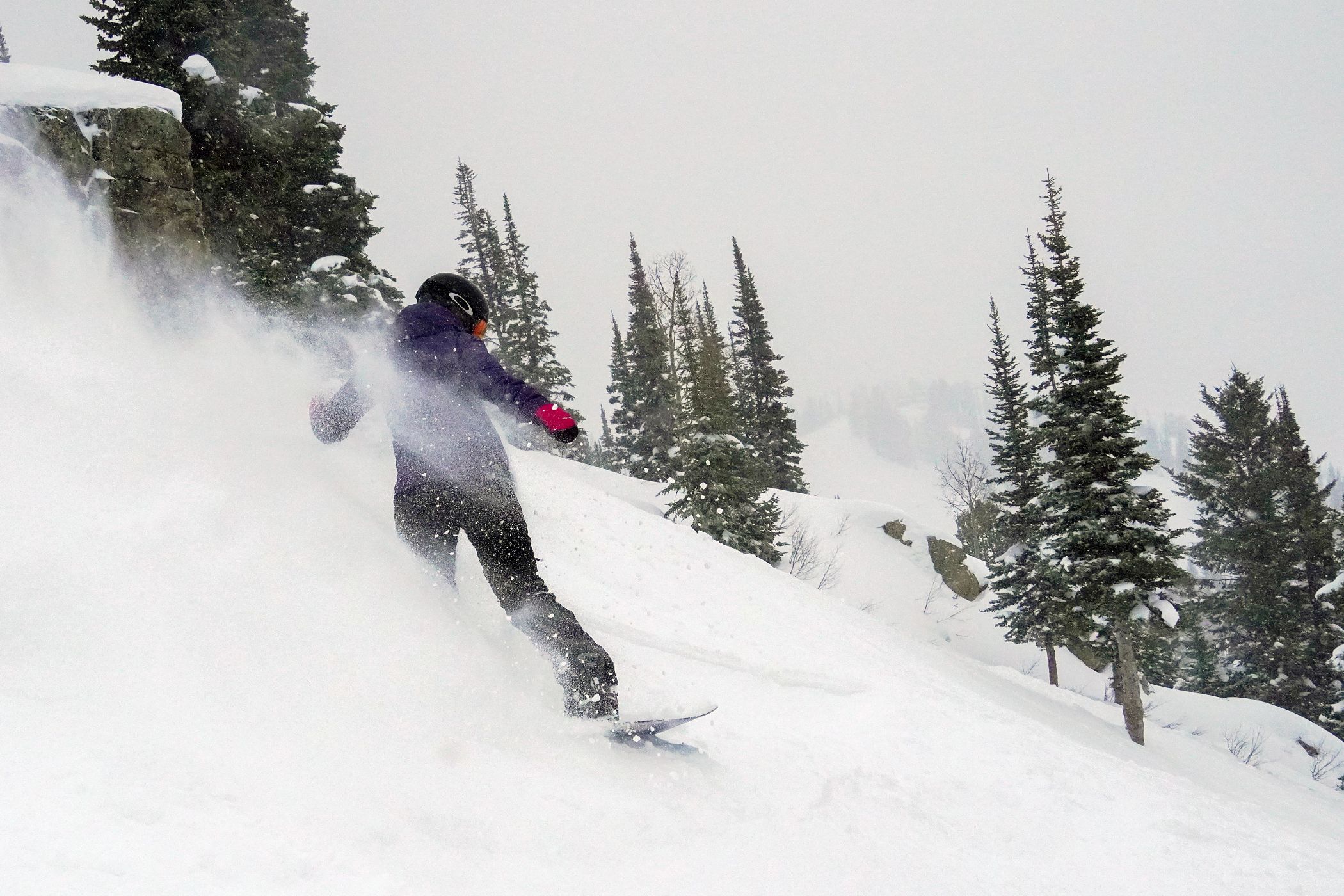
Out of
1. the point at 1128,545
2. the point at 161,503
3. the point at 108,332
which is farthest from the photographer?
the point at 1128,545

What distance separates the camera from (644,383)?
39906mm

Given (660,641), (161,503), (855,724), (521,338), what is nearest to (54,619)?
(161,503)

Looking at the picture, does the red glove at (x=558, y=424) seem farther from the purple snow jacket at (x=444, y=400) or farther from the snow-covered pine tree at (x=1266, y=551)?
the snow-covered pine tree at (x=1266, y=551)

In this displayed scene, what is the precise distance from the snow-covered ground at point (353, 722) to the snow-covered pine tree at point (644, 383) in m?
31.3

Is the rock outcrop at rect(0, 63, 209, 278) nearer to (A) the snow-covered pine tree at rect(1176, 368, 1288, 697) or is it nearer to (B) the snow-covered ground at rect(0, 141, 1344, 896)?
(B) the snow-covered ground at rect(0, 141, 1344, 896)

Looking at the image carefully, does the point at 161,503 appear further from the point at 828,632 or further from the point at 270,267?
the point at 270,267

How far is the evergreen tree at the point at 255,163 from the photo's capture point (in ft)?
45.1

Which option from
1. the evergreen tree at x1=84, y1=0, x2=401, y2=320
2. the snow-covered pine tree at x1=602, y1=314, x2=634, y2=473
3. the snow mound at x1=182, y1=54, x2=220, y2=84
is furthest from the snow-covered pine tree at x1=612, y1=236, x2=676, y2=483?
the snow mound at x1=182, y1=54, x2=220, y2=84

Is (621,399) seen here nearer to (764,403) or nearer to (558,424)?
(764,403)

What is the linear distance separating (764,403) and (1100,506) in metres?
23.4

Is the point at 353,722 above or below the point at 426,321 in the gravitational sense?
below

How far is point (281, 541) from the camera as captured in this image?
12.7 ft

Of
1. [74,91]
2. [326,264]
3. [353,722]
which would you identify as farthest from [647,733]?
[326,264]

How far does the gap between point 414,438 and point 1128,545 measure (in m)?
18.8
